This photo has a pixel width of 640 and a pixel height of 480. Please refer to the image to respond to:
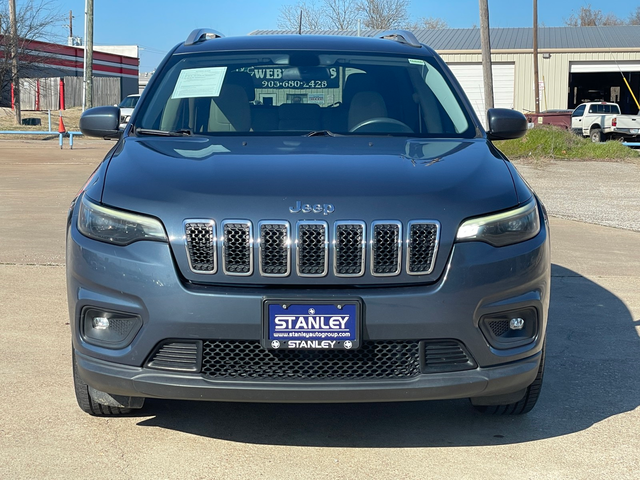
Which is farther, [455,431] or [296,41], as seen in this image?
[296,41]

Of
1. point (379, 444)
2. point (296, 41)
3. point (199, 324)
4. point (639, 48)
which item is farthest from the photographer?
point (639, 48)

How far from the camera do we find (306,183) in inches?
132

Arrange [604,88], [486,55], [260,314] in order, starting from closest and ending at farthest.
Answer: [260,314], [486,55], [604,88]

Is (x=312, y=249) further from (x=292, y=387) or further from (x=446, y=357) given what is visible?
(x=446, y=357)

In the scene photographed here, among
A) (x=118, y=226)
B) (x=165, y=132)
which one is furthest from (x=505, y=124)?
(x=118, y=226)

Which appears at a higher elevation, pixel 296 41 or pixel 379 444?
pixel 296 41

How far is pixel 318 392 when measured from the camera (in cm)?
319

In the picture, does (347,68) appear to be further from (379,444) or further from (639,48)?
(639,48)

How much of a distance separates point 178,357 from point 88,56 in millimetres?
32130

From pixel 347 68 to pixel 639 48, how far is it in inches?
1754

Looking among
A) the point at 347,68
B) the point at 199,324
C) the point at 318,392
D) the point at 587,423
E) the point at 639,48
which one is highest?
the point at 639,48

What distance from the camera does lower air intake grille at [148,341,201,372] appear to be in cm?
320

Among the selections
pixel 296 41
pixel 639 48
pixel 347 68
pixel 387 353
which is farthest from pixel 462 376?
pixel 639 48

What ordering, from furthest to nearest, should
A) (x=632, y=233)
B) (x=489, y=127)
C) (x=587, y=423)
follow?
(x=632, y=233), (x=489, y=127), (x=587, y=423)
